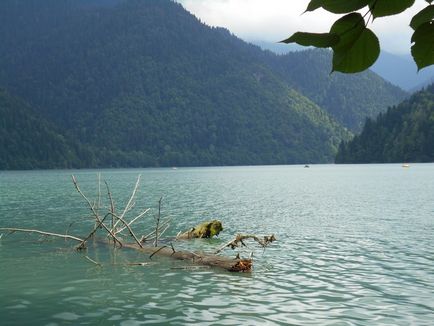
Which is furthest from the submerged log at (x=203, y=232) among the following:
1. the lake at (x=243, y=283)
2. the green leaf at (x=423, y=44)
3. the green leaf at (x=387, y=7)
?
the green leaf at (x=387, y=7)

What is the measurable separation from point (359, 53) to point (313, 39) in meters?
0.13

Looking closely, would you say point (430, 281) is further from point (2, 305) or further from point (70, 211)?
point (70, 211)

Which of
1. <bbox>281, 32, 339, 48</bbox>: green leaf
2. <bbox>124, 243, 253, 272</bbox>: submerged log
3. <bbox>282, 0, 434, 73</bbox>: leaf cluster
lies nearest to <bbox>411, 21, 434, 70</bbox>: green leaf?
<bbox>282, 0, 434, 73</bbox>: leaf cluster

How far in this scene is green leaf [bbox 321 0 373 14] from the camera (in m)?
1.25

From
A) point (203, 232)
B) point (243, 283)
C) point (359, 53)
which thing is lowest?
point (243, 283)

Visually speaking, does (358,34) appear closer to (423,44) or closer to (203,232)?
(423,44)

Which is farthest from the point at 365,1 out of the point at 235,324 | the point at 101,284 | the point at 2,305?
the point at 101,284

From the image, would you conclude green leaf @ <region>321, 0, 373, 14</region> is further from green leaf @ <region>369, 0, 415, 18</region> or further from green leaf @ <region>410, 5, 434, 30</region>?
green leaf @ <region>410, 5, 434, 30</region>

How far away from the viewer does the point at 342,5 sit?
127 centimetres

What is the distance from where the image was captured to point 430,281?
1894 cm

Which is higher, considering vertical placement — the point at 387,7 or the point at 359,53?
the point at 387,7

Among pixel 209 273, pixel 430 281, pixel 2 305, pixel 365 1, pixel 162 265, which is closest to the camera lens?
pixel 365 1

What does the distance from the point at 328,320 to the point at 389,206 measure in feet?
140

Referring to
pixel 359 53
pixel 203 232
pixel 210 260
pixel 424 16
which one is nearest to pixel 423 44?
pixel 424 16
